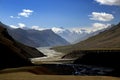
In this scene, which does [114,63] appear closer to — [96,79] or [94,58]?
[94,58]

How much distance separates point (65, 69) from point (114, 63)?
930 inches

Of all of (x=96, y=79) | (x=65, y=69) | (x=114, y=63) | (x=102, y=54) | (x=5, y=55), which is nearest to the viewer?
(x=96, y=79)

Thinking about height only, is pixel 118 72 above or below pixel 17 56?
below

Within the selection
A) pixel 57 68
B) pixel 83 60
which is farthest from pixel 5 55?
pixel 83 60

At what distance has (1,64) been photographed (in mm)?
84062

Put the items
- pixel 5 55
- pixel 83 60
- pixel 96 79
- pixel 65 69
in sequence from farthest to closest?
pixel 83 60, pixel 65 69, pixel 5 55, pixel 96 79

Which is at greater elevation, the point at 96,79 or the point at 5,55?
the point at 5,55

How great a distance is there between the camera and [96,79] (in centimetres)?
5319

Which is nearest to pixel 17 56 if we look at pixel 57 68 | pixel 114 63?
pixel 57 68

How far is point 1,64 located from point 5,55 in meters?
5.40

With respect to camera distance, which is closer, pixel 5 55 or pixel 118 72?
pixel 118 72

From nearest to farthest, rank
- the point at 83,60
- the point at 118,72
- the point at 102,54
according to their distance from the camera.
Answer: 1. the point at 118,72
2. the point at 102,54
3. the point at 83,60

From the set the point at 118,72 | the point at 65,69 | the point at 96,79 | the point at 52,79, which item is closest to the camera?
the point at 52,79

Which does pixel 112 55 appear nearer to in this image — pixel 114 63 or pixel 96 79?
pixel 114 63
